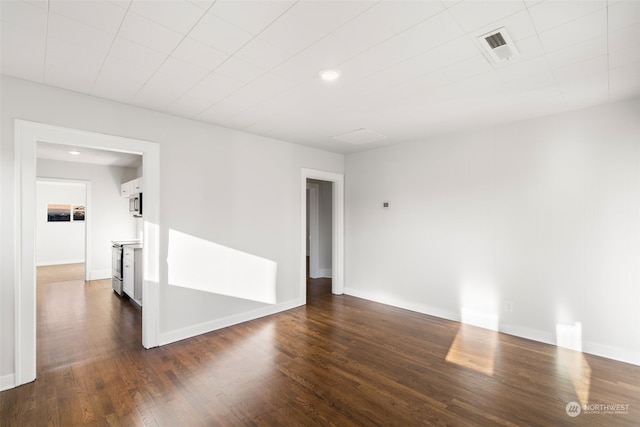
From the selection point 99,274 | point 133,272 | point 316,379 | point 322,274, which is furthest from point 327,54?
point 99,274

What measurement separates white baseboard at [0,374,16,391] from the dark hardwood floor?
71 mm

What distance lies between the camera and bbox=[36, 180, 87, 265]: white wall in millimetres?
8656

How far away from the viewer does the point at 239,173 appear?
411 centimetres

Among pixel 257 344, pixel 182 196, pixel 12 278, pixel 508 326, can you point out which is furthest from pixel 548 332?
pixel 12 278

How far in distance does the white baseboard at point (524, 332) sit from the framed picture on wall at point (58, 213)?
9445 millimetres

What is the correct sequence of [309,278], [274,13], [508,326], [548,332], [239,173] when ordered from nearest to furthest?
[274,13] < [548,332] < [508,326] < [239,173] < [309,278]

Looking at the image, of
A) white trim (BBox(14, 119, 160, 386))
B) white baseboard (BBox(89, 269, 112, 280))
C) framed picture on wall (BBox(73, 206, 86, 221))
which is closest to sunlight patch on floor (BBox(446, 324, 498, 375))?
white trim (BBox(14, 119, 160, 386))

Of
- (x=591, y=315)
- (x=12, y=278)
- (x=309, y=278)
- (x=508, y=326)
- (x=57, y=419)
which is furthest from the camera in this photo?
(x=309, y=278)

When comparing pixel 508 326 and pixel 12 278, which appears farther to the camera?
pixel 508 326

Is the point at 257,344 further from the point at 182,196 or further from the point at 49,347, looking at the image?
the point at 49,347

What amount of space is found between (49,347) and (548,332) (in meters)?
5.63

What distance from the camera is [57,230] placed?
893 centimetres

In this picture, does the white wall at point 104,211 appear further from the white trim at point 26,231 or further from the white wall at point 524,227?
the white wall at point 524,227

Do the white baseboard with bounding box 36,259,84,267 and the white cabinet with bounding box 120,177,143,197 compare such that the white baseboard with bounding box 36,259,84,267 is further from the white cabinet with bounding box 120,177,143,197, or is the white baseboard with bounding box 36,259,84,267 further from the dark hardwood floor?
the dark hardwood floor
